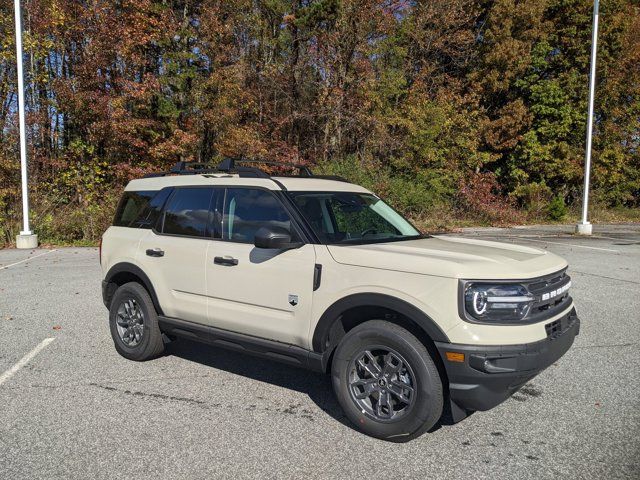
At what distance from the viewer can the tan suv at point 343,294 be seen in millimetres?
3145

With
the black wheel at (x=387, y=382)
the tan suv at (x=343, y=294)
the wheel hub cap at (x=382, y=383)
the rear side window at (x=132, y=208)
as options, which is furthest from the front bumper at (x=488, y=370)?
the rear side window at (x=132, y=208)

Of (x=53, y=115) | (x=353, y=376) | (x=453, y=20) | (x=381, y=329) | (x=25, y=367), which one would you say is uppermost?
(x=453, y=20)

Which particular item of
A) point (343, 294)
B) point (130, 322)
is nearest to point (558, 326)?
point (343, 294)

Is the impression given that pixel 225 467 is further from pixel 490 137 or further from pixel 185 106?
pixel 490 137

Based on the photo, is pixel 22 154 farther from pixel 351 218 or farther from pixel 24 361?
pixel 351 218

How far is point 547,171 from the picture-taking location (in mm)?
27031

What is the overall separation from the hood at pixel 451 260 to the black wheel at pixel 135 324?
2149 millimetres

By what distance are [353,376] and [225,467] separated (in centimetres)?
102

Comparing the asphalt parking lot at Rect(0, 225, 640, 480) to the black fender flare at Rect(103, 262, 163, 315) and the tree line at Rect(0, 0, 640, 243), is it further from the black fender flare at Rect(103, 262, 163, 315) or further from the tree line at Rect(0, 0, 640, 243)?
the tree line at Rect(0, 0, 640, 243)

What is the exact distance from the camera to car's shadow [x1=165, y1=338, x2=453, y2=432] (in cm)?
400

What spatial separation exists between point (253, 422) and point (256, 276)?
1073mm

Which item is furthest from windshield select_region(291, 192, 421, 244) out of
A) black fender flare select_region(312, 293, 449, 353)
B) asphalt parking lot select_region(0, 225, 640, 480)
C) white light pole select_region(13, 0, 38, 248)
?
white light pole select_region(13, 0, 38, 248)

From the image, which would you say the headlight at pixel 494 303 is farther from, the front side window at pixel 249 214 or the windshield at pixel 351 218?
the front side window at pixel 249 214

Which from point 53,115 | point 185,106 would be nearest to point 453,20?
point 185,106
